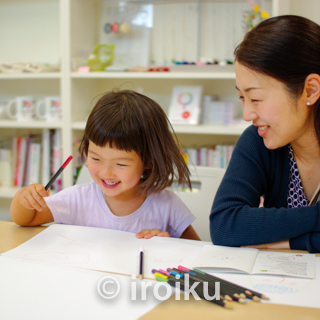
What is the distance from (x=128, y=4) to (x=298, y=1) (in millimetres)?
981

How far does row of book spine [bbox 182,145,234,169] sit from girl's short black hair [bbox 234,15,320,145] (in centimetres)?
120

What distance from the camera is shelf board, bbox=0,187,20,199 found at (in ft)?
7.44

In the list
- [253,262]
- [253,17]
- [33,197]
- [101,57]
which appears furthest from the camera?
[101,57]

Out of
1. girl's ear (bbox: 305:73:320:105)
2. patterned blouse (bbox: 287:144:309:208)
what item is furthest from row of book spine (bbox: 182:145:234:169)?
girl's ear (bbox: 305:73:320:105)

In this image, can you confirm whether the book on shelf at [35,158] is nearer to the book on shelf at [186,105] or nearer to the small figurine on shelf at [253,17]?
the book on shelf at [186,105]

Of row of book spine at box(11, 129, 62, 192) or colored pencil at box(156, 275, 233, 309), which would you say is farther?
row of book spine at box(11, 129, 62, 192)

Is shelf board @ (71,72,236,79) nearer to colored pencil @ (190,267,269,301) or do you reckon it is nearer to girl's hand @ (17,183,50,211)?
girl's hand @ (17,183,50,211)

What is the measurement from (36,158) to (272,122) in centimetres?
175

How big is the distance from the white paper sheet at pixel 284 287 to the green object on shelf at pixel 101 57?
5.67 ft

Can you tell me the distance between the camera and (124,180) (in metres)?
1.04

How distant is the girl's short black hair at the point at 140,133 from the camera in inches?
40.6

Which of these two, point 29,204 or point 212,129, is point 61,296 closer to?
point 29,204

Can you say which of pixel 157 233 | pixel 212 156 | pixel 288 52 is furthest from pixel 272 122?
pixel 212 156

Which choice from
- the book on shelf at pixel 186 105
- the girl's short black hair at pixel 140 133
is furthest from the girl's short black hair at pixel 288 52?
the book on shelf at pixel 186 105
